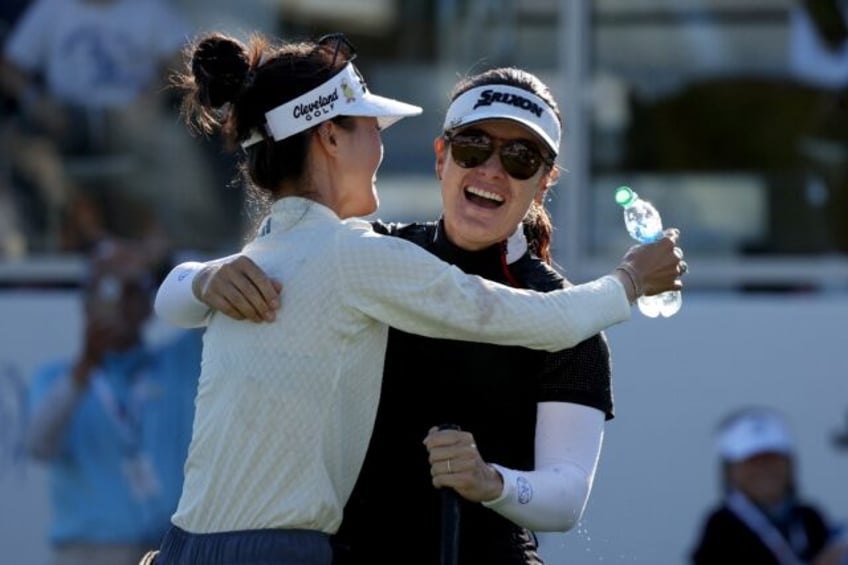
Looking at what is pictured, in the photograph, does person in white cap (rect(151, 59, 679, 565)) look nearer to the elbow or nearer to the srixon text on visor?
the elbow

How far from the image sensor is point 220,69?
10.4 feet

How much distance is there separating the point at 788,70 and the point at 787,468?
4.75ft

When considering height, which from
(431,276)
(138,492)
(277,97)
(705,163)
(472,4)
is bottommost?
(138,492)

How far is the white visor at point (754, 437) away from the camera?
6.37m

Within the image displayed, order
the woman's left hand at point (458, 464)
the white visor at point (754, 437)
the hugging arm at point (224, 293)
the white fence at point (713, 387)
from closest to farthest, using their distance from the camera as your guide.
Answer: the woman's left hand at point (458, 464), the hugging arm at point (224, 293), the white visor at point (754, 437), the white fence at point (713, 387)

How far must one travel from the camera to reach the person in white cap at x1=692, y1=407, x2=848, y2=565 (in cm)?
620

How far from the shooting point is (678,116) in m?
6.88

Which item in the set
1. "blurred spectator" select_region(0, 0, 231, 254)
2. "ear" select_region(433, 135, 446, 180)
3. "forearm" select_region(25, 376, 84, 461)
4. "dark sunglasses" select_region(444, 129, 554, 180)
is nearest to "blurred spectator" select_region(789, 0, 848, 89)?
"blurred spectator" select_region(0, 0, 231, 254)

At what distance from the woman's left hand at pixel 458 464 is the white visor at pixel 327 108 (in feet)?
1.94

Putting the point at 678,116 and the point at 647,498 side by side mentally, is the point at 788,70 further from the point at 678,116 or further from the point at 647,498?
the point at 647,498

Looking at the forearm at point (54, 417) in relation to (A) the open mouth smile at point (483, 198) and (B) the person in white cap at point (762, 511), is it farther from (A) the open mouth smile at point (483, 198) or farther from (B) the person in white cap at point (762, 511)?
(A) the open mouth smile at point (483, 198)

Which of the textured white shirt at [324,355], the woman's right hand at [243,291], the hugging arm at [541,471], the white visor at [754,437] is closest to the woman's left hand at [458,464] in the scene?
the hugging arm at [541,471]

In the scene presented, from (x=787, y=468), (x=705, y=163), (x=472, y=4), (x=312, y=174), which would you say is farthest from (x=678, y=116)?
(x=312, y=174)

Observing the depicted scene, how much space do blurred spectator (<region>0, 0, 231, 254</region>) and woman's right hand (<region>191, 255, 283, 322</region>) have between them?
13.7ft
